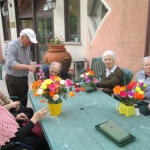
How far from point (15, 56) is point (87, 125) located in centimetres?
155

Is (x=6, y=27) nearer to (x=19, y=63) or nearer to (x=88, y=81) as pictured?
(x=19, y=63)

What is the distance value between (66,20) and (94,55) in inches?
66.3

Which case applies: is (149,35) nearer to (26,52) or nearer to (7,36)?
(26,52)

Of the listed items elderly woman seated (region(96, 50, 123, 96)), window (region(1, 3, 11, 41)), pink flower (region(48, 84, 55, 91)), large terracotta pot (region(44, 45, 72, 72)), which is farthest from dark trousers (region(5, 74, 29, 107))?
window (region(1, 3, 11, 41))

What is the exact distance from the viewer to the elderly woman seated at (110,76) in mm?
2648

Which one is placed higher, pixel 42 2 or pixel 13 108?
pixel 42 2

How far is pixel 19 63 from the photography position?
2.64 metres

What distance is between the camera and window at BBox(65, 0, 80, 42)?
5396mm

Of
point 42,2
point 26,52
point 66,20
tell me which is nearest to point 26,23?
point 42,2

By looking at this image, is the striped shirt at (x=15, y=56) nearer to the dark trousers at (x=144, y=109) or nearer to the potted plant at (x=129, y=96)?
the potted plant at (x=129, y=96)

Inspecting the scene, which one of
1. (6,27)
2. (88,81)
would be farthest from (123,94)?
(6,27)

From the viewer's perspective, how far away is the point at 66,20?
5.70 meters

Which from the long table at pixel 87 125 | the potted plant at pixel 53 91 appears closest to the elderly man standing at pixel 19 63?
the long table at pixel 87 125

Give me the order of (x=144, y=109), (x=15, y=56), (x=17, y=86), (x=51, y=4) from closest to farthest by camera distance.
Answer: (x=144, y=109) < (x=15, y=56) < (x=17, y=86) < (x=51, y=4)
